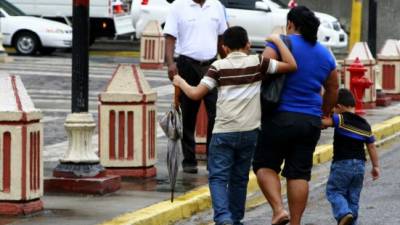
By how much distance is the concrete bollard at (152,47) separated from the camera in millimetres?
27625

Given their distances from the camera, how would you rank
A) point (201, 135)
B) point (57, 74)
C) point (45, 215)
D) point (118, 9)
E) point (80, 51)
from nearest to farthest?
point (45, 215) < point (80, 51) < point (201, 135) < point (57, 74) < point (118, 9)

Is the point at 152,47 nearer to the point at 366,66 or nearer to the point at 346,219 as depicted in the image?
the point at 366,66

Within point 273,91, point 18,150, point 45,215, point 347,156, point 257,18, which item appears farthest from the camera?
point 257,18

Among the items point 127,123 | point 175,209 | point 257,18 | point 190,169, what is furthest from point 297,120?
point 257,18

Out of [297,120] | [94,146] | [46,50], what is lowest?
[46,50]

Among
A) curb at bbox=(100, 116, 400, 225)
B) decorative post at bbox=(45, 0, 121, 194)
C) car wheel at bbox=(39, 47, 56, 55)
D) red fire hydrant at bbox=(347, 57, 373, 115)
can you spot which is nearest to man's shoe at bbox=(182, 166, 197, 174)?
curb at bbox=(100, 116, 400, 225)

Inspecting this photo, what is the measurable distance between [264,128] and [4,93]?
2.11m

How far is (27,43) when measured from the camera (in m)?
31.8

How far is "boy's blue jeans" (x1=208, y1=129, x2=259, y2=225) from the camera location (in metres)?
9.02

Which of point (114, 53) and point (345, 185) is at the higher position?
point (345, 185)

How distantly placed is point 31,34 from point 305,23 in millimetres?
23334

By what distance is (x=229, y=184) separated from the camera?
929 centimetres

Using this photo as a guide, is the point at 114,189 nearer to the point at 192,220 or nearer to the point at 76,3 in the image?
the point at 192,220

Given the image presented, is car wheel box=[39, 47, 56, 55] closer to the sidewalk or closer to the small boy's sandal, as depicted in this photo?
the sidewalk
